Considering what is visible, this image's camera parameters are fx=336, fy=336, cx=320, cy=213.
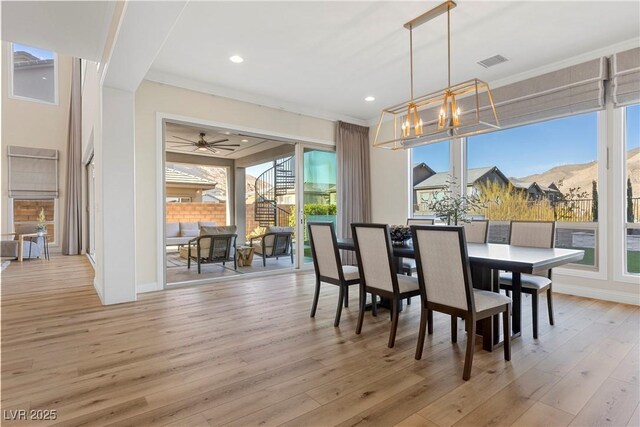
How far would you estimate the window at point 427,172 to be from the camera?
5.50m

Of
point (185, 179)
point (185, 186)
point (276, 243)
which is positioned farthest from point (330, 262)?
point (185, 179)

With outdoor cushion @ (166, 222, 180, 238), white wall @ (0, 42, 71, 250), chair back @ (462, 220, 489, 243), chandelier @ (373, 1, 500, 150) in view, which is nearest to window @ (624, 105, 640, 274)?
chandelier @ (373, 1, 500, 150)

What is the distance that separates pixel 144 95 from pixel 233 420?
406cm

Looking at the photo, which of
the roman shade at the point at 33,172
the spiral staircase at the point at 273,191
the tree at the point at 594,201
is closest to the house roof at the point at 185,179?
the spiral staircase at the point at 273,191

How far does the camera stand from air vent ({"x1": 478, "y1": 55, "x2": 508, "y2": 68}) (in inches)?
154

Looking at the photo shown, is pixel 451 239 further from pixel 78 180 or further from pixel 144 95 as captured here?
pixel 78 180

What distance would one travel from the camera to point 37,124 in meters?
8.20

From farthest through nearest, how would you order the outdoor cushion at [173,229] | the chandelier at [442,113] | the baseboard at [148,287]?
1. the outdoor cushion at [173,229]
2. the baseboard at [148,287]
3. the chandelier at [442,113]

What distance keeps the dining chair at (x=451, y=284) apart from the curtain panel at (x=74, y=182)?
901 centimetres

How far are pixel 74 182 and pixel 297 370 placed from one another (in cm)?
879

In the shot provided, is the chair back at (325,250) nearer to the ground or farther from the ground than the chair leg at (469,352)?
farther from the ground

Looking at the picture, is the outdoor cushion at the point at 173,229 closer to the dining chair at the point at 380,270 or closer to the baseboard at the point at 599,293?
the dining chair at the point at 380,270

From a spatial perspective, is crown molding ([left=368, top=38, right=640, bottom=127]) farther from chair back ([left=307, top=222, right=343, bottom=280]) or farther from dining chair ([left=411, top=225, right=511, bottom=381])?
chair back ([left=307, top=222, right=343, bottom=280])

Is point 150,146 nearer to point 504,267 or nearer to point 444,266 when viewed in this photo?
point 444,266
